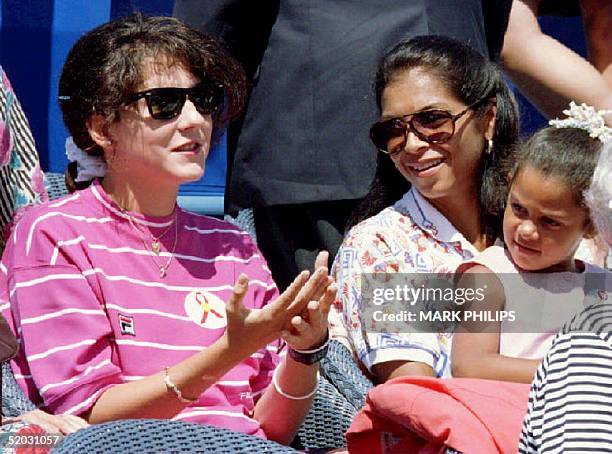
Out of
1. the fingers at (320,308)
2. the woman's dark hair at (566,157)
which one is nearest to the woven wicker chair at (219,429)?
the fingers at (320,308)

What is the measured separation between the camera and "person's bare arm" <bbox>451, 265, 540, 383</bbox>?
112 inches

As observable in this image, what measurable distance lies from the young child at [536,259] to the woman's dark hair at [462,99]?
0.21m

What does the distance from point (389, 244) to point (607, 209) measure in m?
1.20

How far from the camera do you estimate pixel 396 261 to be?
10.3ft

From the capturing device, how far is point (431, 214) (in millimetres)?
3258

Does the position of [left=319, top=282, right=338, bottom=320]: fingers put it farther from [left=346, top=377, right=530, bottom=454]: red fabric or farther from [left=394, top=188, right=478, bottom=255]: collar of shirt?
[left=394, top=188, right=478, bottom=255]: collar of shirt

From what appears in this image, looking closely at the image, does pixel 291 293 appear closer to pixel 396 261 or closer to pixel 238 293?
pixel 238 293

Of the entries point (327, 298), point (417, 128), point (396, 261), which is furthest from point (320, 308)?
point (417, 128)

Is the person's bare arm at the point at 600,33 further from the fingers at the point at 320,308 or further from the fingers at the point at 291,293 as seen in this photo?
the fingers at the point at 291,293

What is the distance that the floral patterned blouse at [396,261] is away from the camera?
3.06 meters

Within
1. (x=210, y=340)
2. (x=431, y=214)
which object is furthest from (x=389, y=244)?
(x=210, y=340)

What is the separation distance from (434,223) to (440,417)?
103 centimetres

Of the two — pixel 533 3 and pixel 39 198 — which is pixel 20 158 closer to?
pixel 39 198

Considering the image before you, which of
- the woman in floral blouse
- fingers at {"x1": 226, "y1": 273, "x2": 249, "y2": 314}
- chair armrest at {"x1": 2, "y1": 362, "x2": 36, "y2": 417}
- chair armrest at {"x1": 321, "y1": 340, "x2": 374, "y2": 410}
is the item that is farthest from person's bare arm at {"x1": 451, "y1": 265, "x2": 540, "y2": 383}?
chair armrest at {"x1": 2, "y1": 362, "x2": 36, "y2": 417}
